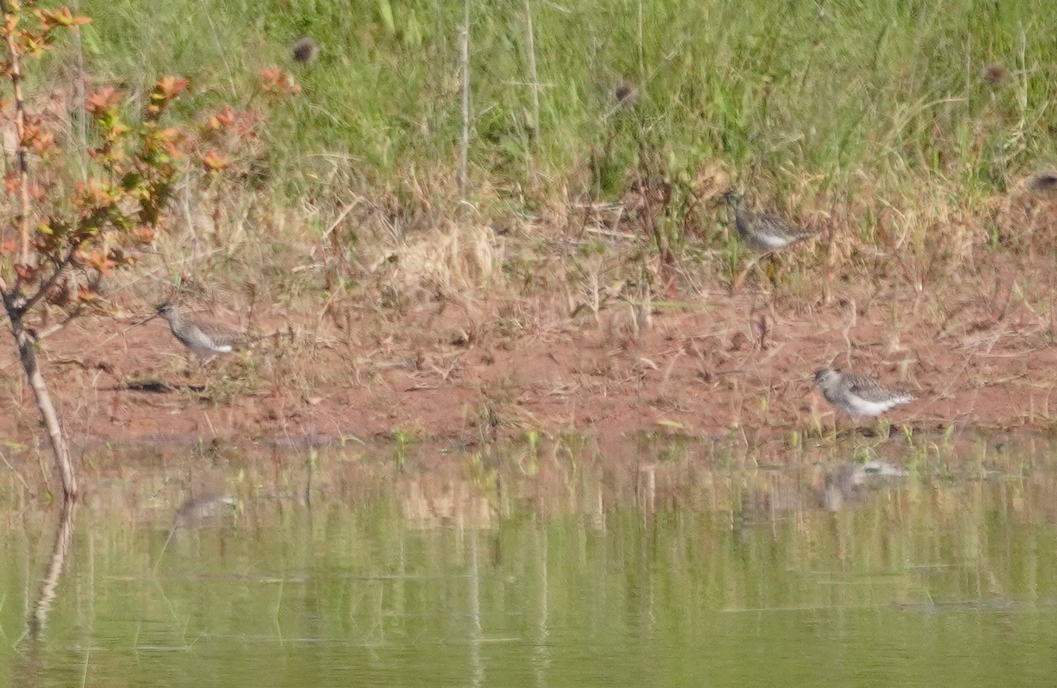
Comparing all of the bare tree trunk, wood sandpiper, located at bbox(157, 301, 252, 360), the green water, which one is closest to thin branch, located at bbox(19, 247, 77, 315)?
the bare tree trunk

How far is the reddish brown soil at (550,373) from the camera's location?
28.5 ft

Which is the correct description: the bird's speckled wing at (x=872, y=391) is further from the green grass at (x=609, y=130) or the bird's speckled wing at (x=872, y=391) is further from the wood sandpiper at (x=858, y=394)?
the green grass at (x=609, y=130)

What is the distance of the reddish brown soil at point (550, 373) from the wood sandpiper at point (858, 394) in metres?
0.13

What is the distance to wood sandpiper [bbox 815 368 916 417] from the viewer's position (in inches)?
330

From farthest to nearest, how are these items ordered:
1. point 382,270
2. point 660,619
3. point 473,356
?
point 382,270 < point 473,356 < point 660,619

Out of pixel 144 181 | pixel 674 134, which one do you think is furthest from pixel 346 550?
pixel 674 134

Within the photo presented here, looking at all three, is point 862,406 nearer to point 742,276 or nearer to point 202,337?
point 742,276

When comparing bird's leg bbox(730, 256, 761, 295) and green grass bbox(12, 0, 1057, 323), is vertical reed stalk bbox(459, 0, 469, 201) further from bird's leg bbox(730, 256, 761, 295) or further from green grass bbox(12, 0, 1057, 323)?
bird's leg bbox(730, 256, 761, 295)

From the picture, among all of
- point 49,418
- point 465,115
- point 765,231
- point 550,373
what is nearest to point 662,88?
point 465,115


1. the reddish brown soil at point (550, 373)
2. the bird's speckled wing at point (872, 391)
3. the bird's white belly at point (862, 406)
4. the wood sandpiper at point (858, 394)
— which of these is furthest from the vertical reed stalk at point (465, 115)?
the bird's white belly at point (862, 406)

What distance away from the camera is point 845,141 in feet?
35.4

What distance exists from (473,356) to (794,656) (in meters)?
4.78

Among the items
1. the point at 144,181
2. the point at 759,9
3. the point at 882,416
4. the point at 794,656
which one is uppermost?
the point at 759,9

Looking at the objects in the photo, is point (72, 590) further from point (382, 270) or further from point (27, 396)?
point (382, 270)
